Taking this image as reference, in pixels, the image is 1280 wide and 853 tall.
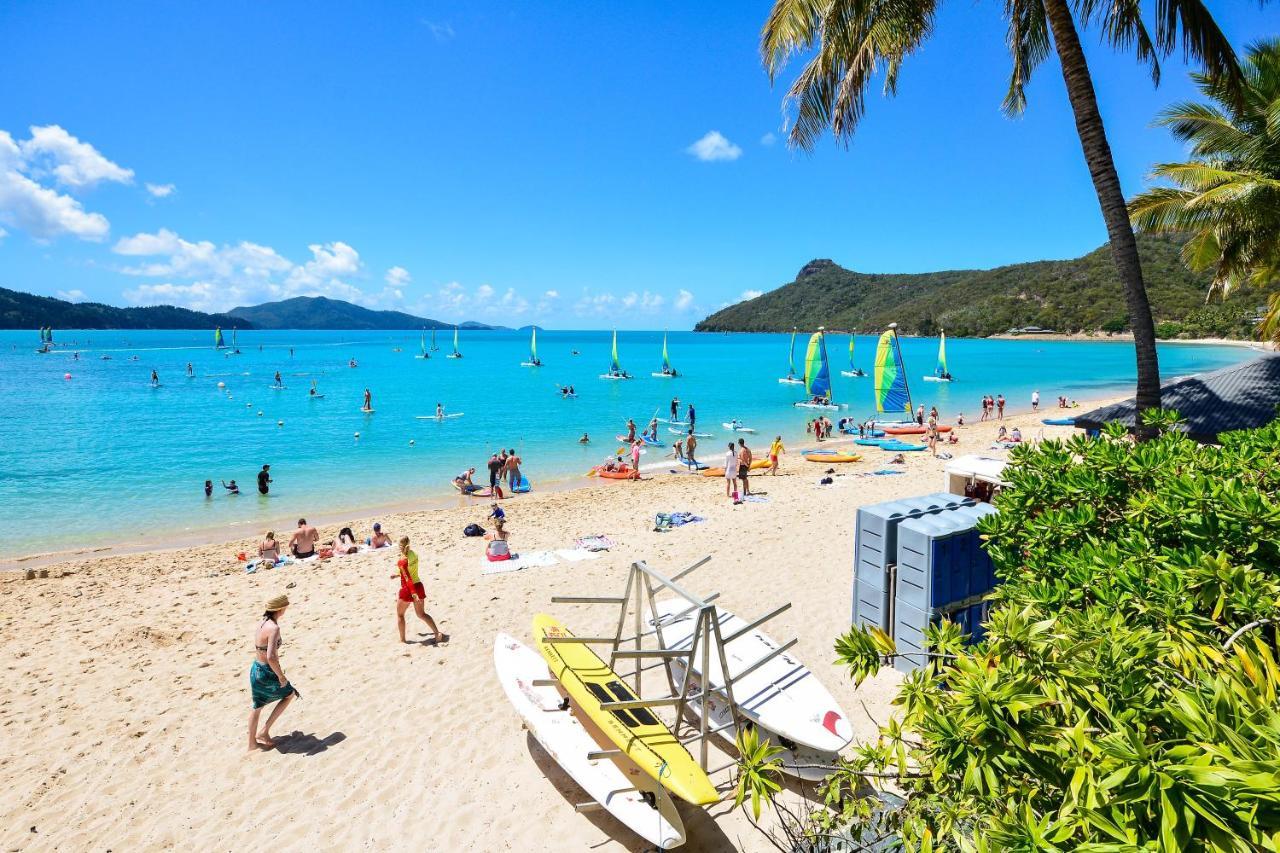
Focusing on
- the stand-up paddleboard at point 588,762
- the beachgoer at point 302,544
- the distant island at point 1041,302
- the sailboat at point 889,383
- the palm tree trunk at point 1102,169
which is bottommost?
the beachgoer at point 302,544

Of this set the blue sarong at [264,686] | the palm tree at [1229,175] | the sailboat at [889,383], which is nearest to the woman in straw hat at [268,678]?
the blue sarong at [264,686]

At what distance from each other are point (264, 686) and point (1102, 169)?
33.0 feet

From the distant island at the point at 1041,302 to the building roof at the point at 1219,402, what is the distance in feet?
239

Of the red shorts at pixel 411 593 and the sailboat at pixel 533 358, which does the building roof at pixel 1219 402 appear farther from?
the sailboat at pixel 533 358

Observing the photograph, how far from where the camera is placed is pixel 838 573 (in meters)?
9.65

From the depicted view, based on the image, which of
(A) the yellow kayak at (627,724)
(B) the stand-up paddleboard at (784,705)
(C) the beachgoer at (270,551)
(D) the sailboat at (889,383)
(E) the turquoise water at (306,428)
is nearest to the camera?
(A) the yellow kayak at (627,724)

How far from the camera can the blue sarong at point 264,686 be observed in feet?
18.6

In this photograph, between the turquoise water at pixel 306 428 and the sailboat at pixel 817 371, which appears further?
the sailboat at pixel 817 371

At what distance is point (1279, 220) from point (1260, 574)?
35.6 feet

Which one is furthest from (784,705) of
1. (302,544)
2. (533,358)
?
(533,358)

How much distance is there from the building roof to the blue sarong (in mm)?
10498

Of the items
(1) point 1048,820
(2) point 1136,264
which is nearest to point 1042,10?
(2) point 1136,264

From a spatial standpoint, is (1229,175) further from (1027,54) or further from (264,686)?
(264,686)

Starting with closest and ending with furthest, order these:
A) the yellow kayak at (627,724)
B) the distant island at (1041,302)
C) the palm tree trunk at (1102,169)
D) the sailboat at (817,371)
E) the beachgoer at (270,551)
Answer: the yellow kayak at (627,724) → the palm tree trunk at (1102,169) → the beachgoer at (270,551) → the sailboat at (817,371) → the distant island at (1041,302)
